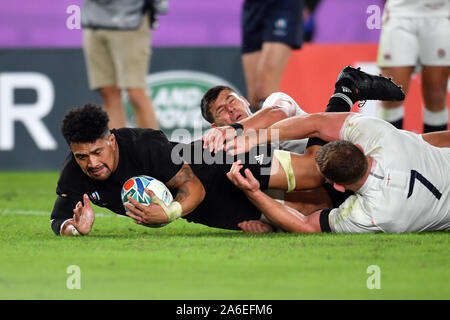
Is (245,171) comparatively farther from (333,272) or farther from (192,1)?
(192,1)

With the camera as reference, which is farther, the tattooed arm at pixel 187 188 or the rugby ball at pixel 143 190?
the tattooed arm at pixel 187 188

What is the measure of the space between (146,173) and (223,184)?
1.74 ft

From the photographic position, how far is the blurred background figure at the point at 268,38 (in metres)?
8.66

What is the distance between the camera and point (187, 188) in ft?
17.6

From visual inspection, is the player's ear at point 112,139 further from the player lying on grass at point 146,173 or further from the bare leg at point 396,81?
the bare leg at point 396,81

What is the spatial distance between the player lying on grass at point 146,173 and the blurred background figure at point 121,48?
11.1ft

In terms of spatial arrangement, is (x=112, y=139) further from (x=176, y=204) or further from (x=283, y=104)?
(x=283, y=104)

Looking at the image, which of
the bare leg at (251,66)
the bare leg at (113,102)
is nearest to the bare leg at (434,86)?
the bare leg at (251,66)

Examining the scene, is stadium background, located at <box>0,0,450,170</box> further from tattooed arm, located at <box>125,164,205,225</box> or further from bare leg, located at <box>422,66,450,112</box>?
tattooed arm, located at <box>125,164,205,225</box>

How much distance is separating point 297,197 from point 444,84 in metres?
3.03

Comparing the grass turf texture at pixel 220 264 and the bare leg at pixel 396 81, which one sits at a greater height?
the bare leg at pixel 396 81
